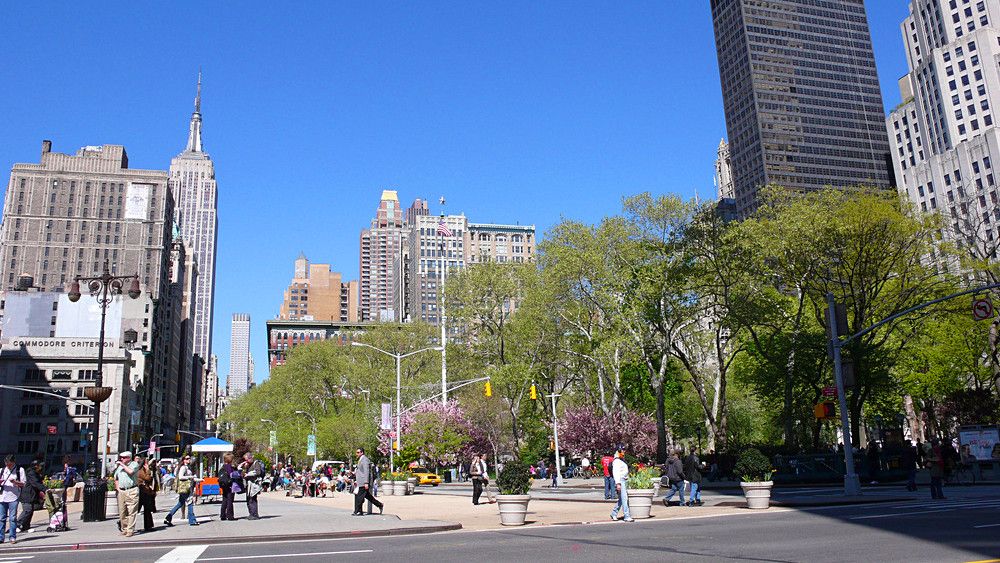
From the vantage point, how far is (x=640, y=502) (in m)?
21.0

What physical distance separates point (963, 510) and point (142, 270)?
547 ft

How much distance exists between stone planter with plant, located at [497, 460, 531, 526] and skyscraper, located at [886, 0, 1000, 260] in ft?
365

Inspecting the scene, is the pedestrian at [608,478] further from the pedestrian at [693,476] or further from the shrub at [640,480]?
the shrub at [640,480]

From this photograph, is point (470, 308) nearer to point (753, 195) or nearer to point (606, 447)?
point (606, 447)

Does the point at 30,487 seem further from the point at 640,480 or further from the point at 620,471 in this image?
the point at 640,480

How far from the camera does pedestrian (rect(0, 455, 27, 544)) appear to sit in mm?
17938

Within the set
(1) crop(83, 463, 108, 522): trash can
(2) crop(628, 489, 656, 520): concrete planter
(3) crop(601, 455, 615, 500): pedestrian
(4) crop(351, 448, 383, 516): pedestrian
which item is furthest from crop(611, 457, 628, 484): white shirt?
(1) crop(83, 463, 108, 522): trash can

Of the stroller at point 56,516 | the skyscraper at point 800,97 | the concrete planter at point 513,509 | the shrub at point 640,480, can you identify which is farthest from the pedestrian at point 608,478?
the skyscraper at point 800,97

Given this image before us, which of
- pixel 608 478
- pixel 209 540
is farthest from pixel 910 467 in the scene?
pixel 209 540

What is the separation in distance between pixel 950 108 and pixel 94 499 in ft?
474

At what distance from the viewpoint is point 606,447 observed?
59562mm

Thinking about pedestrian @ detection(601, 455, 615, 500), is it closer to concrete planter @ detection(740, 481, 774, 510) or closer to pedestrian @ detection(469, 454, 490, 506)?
pedestrian @ detection(469, 454, 490, 506)

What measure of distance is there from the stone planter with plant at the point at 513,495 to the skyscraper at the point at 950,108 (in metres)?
→ 111

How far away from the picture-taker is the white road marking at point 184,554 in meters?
13.3
